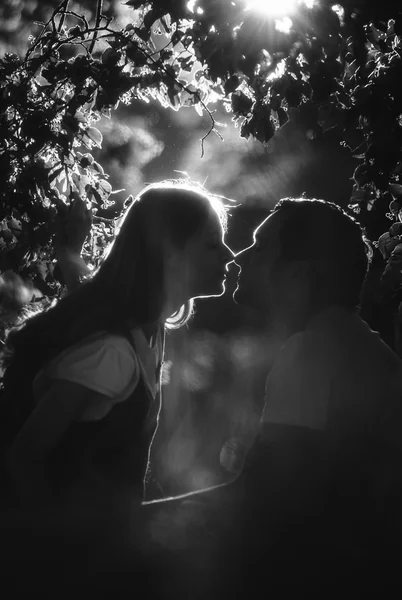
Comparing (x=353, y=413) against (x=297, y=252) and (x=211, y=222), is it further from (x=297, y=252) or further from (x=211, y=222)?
(x=211, y=222)

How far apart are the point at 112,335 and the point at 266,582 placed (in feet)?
2.47

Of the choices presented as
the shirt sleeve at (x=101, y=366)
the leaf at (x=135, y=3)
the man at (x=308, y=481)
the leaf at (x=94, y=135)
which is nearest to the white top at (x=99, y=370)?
the shirt sleeve at (x=101, y=366)

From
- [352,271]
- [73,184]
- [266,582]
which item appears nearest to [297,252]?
[352,271]

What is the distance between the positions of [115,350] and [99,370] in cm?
9

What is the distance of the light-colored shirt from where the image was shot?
176 cm

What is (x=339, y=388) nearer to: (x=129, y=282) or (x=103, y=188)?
(x=129, y=282)

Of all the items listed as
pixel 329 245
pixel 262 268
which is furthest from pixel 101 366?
pixel 329 245

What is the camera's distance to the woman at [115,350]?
1722 millimetres

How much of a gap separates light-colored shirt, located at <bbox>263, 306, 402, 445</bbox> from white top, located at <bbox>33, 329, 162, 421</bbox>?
1.30 ft

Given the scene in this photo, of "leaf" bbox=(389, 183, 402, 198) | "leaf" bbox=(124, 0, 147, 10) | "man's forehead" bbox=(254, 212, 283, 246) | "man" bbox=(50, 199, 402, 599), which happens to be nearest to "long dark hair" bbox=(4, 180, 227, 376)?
"man's forehead" bbox=(254, 212, 283, 246)

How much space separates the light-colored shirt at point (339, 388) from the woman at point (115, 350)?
1.37 ft

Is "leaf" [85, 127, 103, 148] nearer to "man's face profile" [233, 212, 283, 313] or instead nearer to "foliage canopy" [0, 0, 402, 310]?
"foliage canopy" [0, 0, 402, 310]

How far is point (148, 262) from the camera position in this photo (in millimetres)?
2098

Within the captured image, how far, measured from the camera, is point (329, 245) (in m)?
2.13
